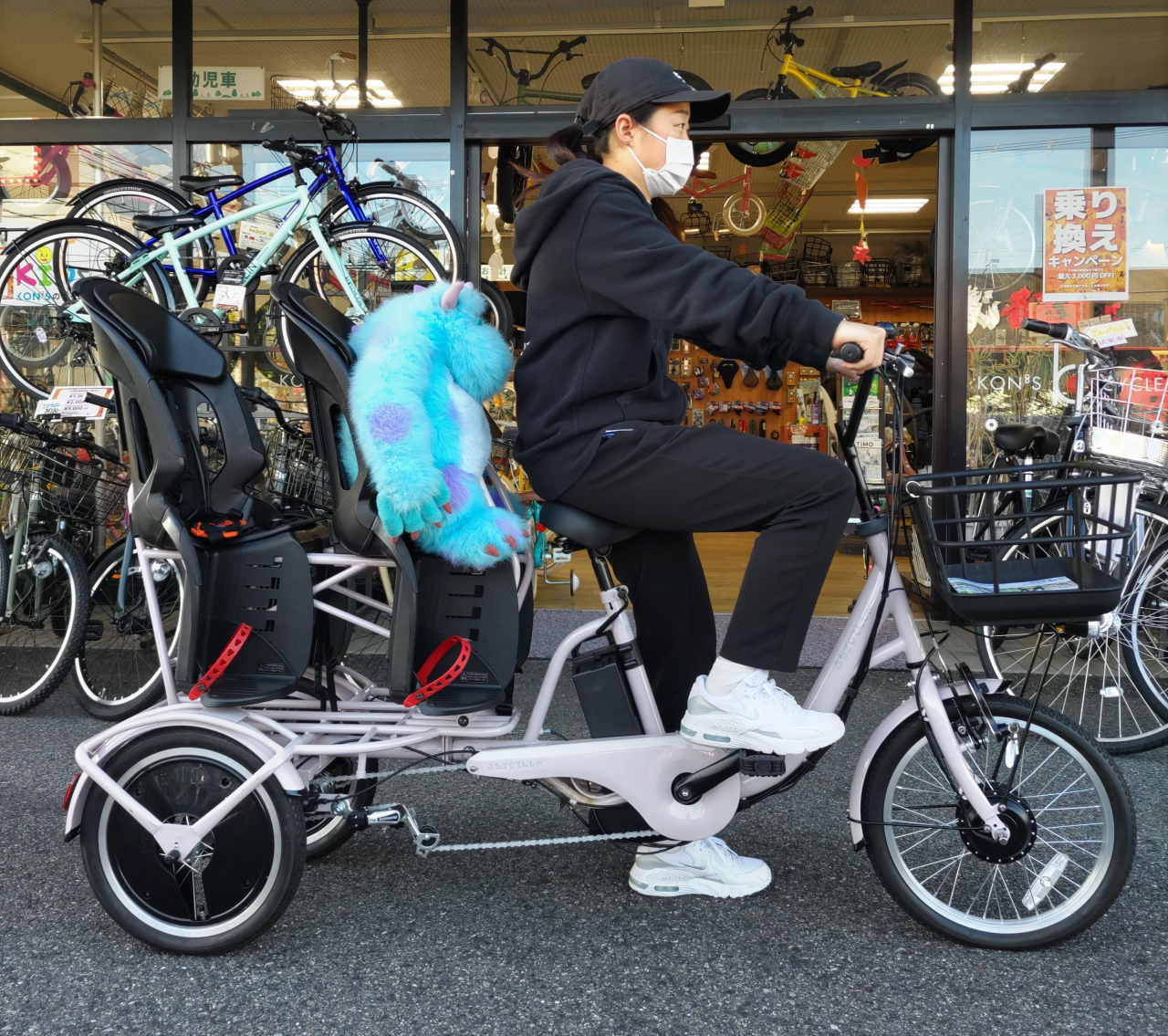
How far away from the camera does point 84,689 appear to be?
4449 mm

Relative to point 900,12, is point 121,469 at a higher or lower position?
lower

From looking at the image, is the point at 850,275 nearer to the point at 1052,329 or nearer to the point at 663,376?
the point at 1052,329

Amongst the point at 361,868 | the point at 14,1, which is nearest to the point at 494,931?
the point at 361,868

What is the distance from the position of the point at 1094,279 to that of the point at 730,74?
7.62 feet

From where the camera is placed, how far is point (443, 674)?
237cm

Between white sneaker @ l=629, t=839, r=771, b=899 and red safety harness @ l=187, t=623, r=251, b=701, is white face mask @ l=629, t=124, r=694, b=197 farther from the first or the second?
white sneaker @ l=629, t=839, r=771, b=899

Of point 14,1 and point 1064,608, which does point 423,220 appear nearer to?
point 14,1

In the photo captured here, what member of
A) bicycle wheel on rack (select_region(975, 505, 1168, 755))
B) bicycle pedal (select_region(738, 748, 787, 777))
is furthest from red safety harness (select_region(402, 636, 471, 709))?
bicycle wheel on rack (select_region(975, 505, 1168, 755))

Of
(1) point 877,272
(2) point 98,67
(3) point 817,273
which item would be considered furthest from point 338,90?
(1) point 877,272

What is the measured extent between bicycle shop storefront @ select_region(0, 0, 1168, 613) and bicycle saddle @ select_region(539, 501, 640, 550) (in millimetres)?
3182

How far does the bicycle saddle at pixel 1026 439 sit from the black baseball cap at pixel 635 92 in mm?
2318

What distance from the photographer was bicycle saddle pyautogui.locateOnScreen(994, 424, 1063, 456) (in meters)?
4.18

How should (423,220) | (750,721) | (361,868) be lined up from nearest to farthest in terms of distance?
(750,721), (361,868), (423,220)

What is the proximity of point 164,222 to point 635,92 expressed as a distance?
365 cm
